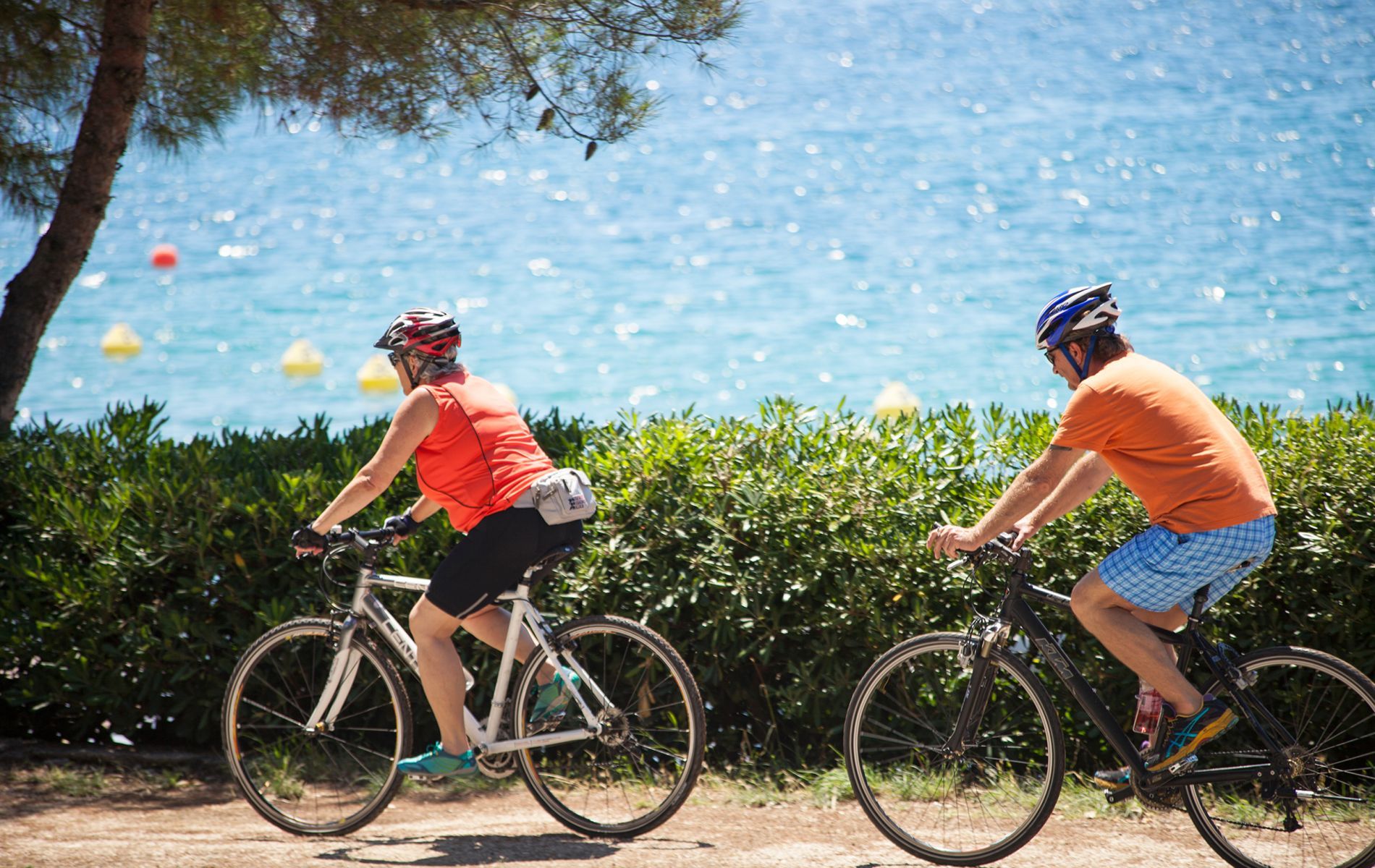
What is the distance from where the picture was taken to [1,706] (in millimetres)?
5484

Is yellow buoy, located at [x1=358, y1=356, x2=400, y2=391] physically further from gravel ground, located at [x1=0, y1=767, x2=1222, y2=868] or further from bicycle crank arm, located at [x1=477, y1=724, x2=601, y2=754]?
bicycle crank arm, located at [x1=477, y1=724, x2=601, y2=754]

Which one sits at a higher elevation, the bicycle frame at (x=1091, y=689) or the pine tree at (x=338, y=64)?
the pine tree at (x=338, y=64)

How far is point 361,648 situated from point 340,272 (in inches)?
1246

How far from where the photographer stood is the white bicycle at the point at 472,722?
4.15 metres

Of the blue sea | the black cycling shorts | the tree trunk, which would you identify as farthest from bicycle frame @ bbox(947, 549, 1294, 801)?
the blue sea

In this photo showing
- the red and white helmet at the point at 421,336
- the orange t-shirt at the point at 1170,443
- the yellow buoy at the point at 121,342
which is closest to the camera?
the orange t-shirt at the point at 1170,443

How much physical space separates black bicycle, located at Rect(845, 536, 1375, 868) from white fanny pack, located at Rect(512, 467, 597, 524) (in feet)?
3.65

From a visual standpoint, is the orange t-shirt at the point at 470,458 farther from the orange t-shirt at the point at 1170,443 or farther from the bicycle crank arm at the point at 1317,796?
the bicycle crank arm at the point at 1317,796

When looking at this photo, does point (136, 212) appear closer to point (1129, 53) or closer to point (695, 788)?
point (1129, 53)

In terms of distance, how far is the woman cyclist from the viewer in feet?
13.3

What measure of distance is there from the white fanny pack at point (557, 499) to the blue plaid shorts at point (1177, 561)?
5.51 ft

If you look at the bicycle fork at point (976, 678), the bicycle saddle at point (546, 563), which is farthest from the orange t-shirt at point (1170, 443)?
the bicycle saddle at point (546, 563)

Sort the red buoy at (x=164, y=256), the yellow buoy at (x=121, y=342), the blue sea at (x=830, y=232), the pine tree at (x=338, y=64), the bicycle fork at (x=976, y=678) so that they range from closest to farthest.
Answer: the bicycle fork at (x=976, y=678) → the pine tree at (x=338, y=64) → the blue sea at (x=830, y=232) → the yellow buoy at (x=121, y=342) → the red buoy at (x=164, y=256)

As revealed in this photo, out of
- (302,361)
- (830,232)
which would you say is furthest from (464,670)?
(830,232)
